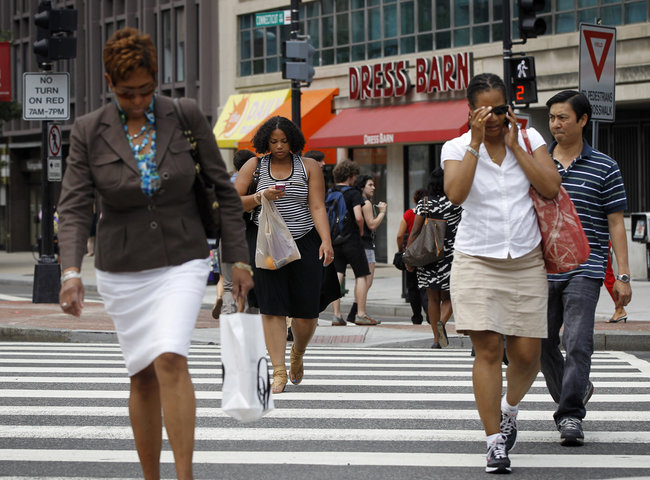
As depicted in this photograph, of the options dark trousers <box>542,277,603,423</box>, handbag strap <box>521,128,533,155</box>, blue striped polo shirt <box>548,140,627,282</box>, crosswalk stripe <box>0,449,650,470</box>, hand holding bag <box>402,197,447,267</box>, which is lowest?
crosswalk stripe <box>0,449,650,470</box>

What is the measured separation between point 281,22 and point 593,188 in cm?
1143

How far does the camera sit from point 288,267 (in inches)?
332

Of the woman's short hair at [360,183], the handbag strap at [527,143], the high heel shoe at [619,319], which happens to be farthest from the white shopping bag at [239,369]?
the woman's short hair at [360,183]

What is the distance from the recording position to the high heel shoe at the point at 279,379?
330 inches

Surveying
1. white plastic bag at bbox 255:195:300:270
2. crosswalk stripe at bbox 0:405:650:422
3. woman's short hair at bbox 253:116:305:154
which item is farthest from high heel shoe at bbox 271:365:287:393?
woman's short hair at bbox 253:116:305:154

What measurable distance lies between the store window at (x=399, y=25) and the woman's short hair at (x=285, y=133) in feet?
54.4

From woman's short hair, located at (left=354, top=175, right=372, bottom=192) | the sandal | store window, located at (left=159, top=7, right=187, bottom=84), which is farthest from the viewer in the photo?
store window, located at (left=159, top=7, right=187, bottom=84)

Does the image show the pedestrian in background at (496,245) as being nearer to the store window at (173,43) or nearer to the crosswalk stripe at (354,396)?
the crosswalk stripe at (354,396)

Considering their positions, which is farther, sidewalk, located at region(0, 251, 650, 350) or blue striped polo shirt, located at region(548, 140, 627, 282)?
sidewalk, located at region(0, 251, 650, 350)

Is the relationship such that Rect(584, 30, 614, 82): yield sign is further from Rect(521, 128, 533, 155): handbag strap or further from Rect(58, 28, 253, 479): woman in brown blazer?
Rect(58, 28, 253, 479): woman in brown blazer

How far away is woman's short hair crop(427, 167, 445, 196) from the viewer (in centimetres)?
1104

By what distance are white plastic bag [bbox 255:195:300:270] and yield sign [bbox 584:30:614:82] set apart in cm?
508

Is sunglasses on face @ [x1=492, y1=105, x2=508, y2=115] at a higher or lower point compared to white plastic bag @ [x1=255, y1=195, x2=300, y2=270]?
higher

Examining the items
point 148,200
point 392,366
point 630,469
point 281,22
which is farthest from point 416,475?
point 281,22
